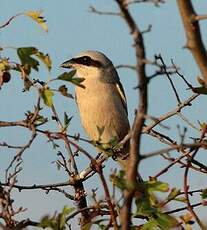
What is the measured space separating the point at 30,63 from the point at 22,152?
0.37 metres

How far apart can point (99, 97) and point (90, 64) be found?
1.90 ft

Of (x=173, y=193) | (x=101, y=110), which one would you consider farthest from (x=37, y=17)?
(x=101, y=110)

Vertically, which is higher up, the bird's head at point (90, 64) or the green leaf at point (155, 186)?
the bird's head at point (90, 64)

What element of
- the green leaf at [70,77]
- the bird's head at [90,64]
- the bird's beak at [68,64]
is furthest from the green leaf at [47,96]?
the bird's head at [90,64]

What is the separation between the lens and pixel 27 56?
256cm

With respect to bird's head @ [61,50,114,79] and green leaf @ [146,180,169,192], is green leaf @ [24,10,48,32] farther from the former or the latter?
bird's head @ [61,50,114,79]

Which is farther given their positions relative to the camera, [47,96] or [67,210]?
[47,96]

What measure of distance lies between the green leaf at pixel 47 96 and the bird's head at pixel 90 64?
14.8 feet

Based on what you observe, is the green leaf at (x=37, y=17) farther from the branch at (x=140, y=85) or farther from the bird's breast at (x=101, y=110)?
the bird's breast at (x=101, y=110)

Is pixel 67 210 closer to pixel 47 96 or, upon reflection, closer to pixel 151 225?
pixel 151 225

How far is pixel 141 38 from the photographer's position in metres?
1.47

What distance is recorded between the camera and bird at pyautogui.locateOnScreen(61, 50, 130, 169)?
6738 mm

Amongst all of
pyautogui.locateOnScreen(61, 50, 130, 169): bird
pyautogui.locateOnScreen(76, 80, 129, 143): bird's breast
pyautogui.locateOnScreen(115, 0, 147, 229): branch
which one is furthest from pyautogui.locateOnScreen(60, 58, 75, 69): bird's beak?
pyautogui.locateOnScreen(115, 0, 147, 229): branch

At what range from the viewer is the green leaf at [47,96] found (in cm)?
239
